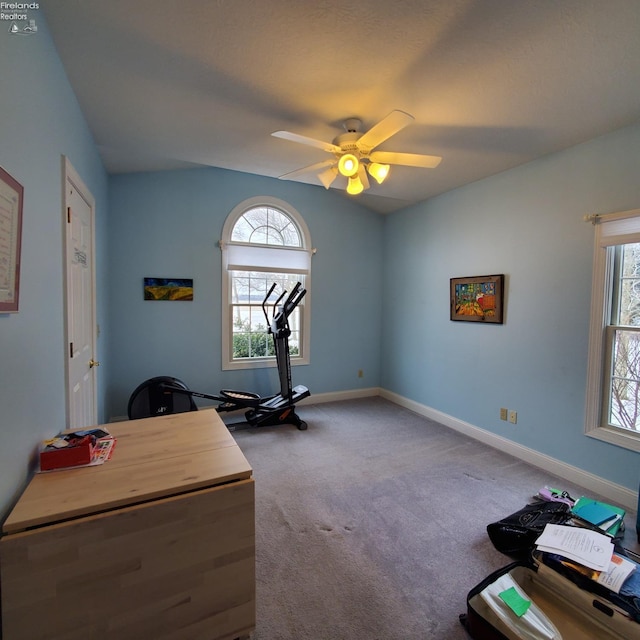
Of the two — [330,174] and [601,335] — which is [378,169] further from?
[601,335]

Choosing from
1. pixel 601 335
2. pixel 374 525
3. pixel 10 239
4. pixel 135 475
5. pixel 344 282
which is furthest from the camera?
pixel 344 282

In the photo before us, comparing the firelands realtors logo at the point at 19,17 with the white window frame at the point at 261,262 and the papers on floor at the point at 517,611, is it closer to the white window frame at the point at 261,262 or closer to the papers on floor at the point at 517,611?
the white window frame at the point at 261,262

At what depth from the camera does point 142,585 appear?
1179mm

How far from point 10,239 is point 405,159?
2187mm

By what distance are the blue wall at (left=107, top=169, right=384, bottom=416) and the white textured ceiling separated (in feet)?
3.28

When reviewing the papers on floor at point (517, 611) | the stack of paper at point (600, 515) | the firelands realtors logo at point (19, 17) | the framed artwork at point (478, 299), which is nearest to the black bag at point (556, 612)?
the papers on floor at point (517, 611)

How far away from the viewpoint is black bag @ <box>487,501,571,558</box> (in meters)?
1.89

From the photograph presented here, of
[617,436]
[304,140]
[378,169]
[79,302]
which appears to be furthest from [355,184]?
[617,436]

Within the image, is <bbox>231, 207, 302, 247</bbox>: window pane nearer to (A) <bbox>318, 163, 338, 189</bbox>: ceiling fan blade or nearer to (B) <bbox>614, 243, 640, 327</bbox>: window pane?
(A) <bbox>318, 163, 338, 189</bbox>: ceiling fan blade

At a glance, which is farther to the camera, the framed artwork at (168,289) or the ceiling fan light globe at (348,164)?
the framed artwork at (168,289)

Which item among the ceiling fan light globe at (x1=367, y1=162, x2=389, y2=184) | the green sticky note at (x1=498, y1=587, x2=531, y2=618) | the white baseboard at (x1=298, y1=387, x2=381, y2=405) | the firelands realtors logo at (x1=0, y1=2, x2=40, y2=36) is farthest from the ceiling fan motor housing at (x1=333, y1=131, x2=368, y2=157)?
the white baseboard at (x1=298, y1=387, x2=381, y2=405)

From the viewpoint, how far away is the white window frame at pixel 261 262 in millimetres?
4047

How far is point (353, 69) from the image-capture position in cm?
182

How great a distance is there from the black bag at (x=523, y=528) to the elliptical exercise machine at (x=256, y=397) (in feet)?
7.05
